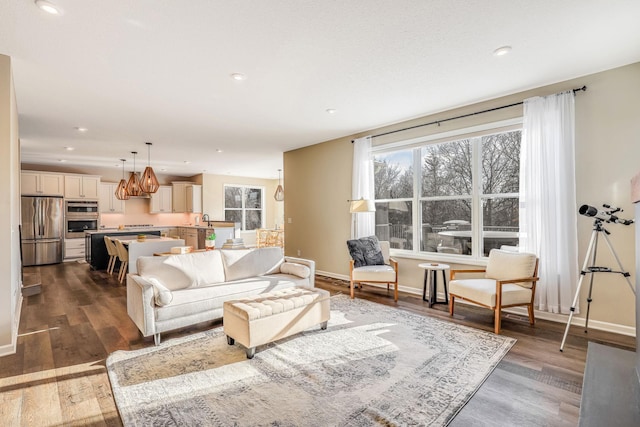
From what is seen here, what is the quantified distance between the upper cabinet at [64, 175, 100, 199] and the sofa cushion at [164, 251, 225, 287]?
7077mm

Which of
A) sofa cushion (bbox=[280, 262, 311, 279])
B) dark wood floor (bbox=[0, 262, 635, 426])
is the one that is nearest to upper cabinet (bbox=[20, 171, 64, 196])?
dark wood floor (bbox=[0, 262, 635, 426])

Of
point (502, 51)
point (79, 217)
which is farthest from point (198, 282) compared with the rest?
point (79, 217)

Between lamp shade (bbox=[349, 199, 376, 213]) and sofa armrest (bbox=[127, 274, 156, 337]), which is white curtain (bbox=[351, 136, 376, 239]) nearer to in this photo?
lamp shade (bbox=[349, 199, 376, 213])

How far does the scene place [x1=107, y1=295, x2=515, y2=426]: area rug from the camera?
78.3 inches

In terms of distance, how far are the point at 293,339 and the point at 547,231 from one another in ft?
10.3

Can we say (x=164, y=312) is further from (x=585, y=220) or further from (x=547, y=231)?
(x=585, y=220)

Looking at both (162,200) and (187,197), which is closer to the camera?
(162,200)

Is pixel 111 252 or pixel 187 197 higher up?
pixel 187 197

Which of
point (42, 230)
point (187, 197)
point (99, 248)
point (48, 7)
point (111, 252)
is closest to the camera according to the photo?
point (48, 7)

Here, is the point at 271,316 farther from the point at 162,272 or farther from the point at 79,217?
the point at 79,217

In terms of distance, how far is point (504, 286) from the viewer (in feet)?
11.9

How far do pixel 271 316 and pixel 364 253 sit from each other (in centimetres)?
241

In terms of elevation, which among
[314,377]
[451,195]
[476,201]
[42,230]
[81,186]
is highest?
[81,186]

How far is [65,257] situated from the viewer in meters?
8.29
